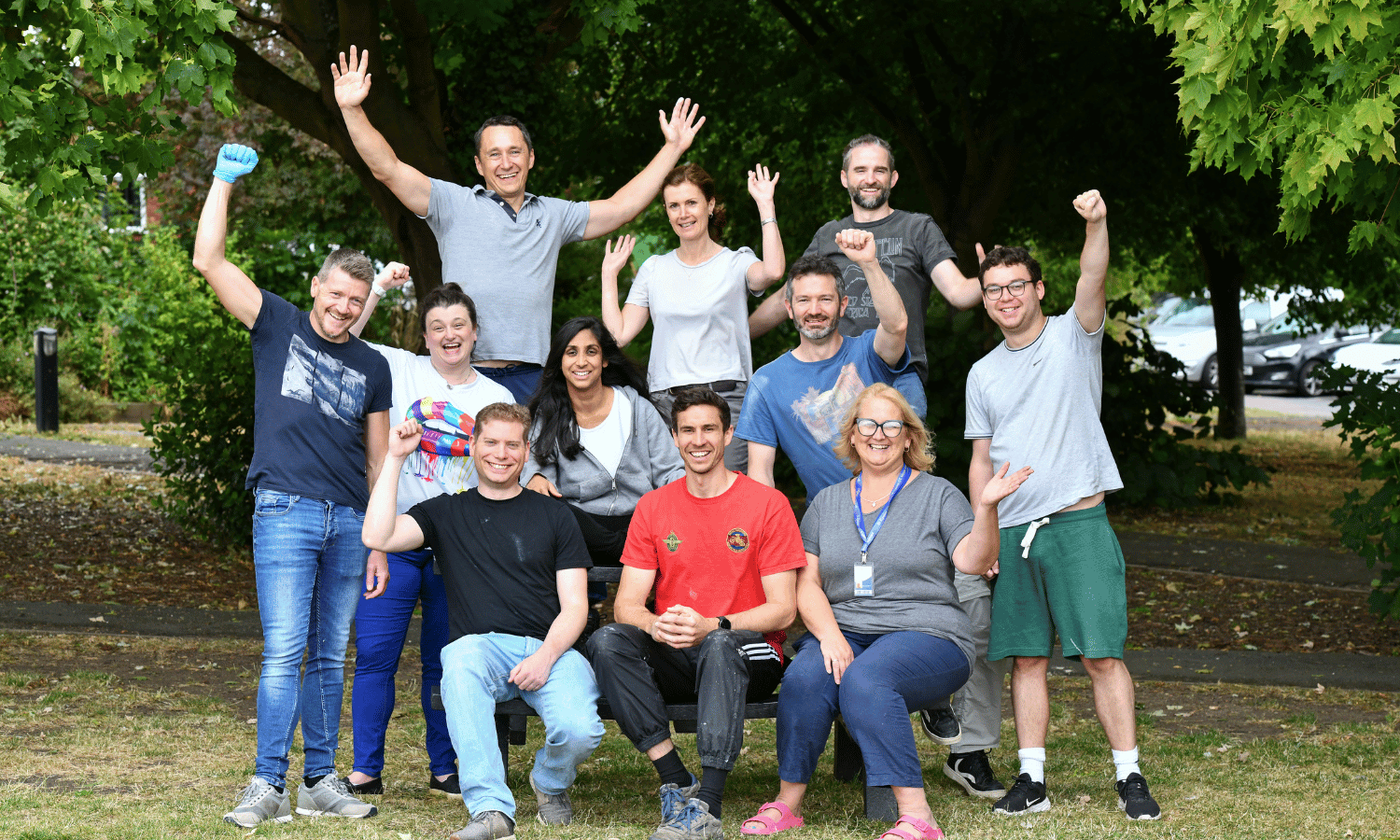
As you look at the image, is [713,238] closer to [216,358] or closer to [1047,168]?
[216,358]

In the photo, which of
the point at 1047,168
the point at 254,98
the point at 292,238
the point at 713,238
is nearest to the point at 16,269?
the point at 292,238

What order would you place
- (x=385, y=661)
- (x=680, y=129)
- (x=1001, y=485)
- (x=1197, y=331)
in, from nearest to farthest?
(x=1001, y=485)
(x=385, y=661)
(x=680, y=129)
(x=1197, y=331)

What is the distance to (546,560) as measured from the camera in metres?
4.75

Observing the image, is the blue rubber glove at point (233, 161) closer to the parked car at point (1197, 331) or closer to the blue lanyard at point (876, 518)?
Answer: the blue lanyard at point (876, 518)

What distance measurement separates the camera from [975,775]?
5.14 m

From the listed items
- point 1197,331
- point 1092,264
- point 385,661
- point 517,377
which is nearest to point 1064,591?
point 1092,264

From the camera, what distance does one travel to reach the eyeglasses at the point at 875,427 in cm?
477

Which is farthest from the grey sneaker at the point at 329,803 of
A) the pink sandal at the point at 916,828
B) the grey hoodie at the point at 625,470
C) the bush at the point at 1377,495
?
the bush at the point at 1377,495

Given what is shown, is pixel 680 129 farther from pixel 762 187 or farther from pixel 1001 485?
pixel 1001 485

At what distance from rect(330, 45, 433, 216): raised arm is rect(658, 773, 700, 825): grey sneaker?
2402mm

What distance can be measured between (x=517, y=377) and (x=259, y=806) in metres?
1.81

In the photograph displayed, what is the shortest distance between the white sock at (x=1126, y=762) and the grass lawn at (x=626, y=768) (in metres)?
0.14

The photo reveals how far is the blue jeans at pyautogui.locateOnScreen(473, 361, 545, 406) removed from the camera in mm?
5398

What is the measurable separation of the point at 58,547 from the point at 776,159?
325 inches
